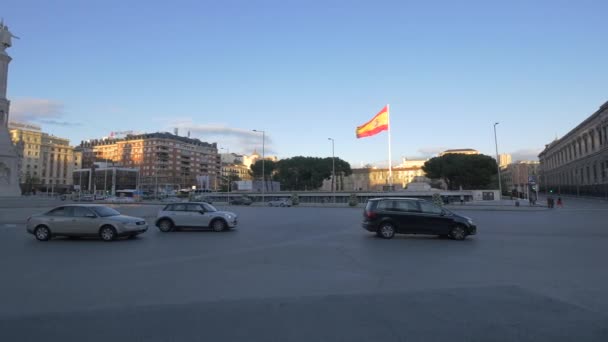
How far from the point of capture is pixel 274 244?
13.1 meters

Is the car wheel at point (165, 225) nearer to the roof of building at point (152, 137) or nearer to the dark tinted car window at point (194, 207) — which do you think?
the dark tinted car window at point (194, 207)

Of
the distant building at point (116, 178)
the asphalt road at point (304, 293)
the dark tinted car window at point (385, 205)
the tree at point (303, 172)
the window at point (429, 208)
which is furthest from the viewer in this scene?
the distant building at point (116, 178)

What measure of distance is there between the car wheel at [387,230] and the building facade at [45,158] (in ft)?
428

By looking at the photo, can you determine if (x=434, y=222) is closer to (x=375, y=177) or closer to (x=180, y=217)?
(x=180, y=217)

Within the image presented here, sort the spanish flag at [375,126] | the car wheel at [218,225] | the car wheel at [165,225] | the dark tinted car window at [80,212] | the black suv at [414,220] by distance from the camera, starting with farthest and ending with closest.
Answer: the spanish flag at [375,126] < the car wheel at [218,225] < the car wheel at [165,225] < the black suv at [414,220] < the dark tinted car window at [80,212]

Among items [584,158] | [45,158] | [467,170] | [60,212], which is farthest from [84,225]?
[45,158]

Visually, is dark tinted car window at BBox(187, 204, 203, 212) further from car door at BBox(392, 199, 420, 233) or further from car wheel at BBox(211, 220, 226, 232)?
car door at BBox(392, 199, 420, 233)

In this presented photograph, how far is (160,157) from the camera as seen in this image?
132250mm

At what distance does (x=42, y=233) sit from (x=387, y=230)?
42.1 ft

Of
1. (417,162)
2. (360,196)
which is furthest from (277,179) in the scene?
(417,162)

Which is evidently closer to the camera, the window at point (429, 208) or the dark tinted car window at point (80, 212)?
the dark tinted car window at point (80, 212)

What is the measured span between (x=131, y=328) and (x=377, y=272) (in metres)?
5.17

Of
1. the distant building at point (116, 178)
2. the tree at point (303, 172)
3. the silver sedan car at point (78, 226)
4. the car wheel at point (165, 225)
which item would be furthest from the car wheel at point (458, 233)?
the distant building at point (116, 178)

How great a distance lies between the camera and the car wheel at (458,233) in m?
14.5
